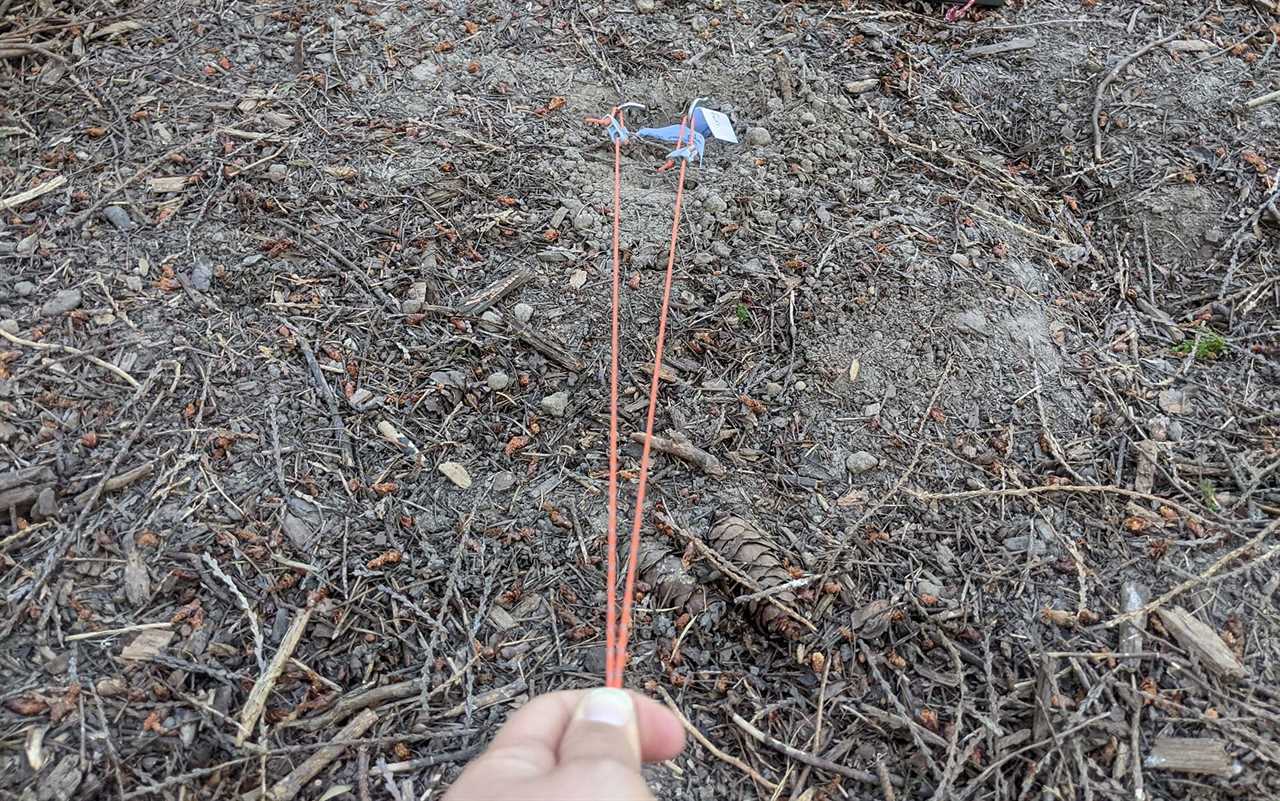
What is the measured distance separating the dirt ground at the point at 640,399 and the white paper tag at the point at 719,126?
8cm

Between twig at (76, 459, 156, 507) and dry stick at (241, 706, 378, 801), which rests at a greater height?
twig at (76, 459, 156, 507)

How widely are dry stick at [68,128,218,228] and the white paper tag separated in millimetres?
1467

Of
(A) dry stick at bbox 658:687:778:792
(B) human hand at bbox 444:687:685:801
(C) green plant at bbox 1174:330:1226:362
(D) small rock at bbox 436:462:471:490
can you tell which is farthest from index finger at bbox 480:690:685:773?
(C) green plant at bbox 1174:330:1226:362

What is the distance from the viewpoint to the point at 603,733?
0.93 m

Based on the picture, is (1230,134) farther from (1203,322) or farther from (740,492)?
(740,492)

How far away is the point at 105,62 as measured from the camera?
2.62m

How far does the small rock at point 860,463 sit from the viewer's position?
1927 millimetres

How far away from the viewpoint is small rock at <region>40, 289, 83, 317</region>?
202 cm

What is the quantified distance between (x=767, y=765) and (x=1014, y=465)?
0.92m

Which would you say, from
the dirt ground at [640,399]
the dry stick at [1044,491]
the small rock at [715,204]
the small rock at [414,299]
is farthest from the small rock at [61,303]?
the dry stick at [1044,491]

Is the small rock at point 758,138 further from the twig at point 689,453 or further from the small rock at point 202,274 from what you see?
the small rock at point 202,274

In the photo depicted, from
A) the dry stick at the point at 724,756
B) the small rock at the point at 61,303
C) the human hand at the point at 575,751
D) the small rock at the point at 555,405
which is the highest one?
the human hand at the point at 575,751

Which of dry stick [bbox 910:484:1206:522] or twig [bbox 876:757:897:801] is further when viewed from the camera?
dry stick [bbox 910:484:1206:522]

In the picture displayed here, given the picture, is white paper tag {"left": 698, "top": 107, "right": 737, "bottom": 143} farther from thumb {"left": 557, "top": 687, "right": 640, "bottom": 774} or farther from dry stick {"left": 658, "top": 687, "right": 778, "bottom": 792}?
thumb {"left": 557, "top": 687, "right": 640, "bottom": 774}
